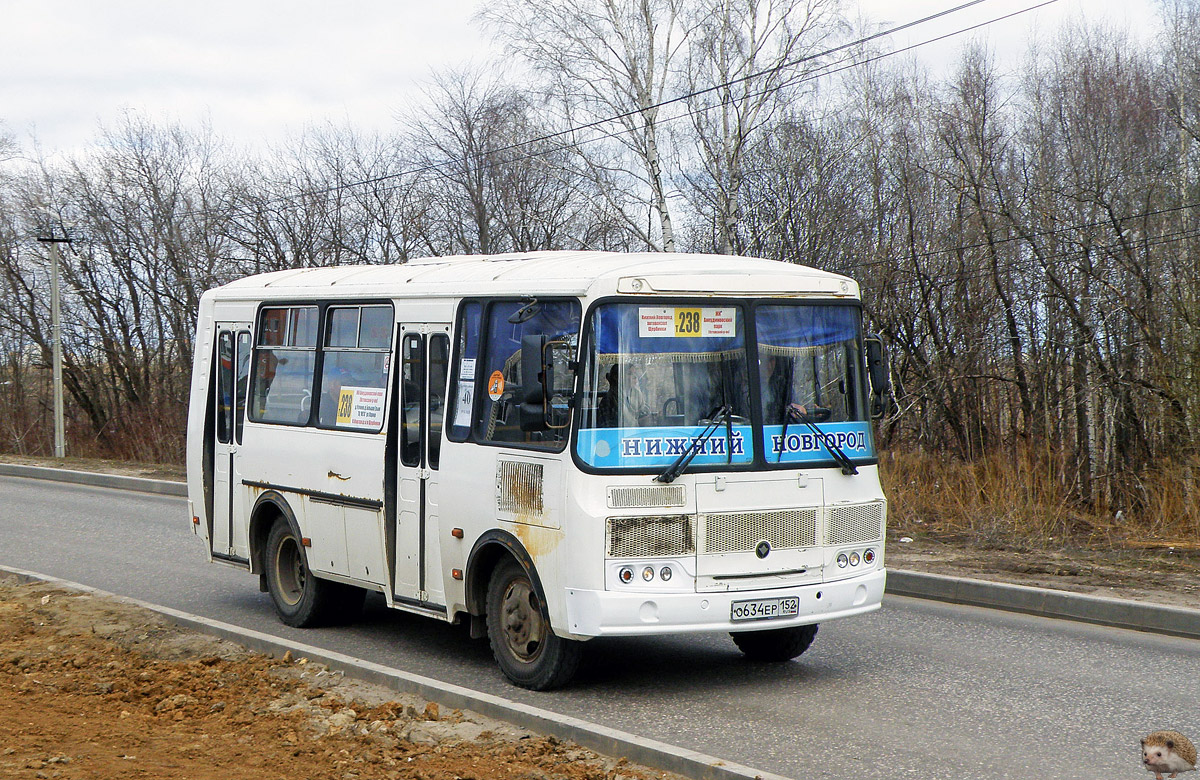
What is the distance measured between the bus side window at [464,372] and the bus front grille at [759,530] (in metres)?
1.77

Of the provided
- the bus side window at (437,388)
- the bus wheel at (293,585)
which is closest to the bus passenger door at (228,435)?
the bus wheel at (293,585)

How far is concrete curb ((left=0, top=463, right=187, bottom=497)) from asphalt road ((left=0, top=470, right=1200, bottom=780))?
1128cm

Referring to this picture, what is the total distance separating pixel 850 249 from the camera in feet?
77.5

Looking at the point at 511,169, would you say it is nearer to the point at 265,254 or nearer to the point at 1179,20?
the point at 265,254

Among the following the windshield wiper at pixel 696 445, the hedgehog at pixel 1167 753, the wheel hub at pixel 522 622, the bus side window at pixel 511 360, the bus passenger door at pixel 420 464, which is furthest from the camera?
the bus passenger door at pixel 420 464

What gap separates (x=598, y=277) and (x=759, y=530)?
1.73 metres

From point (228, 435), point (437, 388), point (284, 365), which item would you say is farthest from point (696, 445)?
point (228, 435)

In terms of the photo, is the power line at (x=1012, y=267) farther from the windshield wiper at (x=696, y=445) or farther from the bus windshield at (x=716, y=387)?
the windshield wiper at (x=696, y=445)

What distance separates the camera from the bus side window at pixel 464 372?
8016mm

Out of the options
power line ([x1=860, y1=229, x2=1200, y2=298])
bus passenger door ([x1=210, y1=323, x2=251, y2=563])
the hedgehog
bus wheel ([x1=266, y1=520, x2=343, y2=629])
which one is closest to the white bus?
bus wheel ([x1=266, y1=520, x2=343, y2=629])

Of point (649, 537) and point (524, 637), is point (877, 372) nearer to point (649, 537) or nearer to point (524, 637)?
point (649, 537)

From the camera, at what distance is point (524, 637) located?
7.59 meters

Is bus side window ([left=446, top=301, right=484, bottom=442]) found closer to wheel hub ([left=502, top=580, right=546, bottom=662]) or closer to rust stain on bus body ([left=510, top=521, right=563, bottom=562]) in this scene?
rust stain on bus body ([left=510, top=521, right=563, bottom=562])

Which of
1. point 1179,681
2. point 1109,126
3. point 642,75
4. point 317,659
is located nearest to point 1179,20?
point 1109,126
